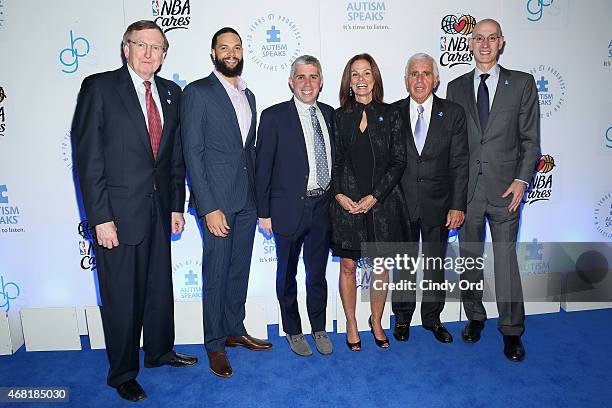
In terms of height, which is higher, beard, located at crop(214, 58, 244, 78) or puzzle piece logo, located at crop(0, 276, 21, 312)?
beard, located at crop(214, 58, 244, 78)

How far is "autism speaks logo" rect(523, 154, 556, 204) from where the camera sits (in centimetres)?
441

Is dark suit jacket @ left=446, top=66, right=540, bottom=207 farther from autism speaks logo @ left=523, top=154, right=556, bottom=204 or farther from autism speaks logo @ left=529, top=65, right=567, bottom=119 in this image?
autism speaks logo @ left=523, top=154, right=556, bottom=204

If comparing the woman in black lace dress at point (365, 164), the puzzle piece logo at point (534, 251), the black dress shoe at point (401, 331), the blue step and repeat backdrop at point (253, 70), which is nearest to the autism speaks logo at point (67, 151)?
the blue step and repeat backdrop at point (253, 70)

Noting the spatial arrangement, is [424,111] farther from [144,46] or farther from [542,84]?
[144,46]

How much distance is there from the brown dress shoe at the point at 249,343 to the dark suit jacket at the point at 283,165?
932mm

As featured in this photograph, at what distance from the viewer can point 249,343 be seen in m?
3.67

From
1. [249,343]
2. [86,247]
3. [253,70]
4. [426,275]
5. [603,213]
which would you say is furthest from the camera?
[603,213]

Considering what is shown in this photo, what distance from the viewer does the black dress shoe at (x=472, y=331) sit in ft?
12.2

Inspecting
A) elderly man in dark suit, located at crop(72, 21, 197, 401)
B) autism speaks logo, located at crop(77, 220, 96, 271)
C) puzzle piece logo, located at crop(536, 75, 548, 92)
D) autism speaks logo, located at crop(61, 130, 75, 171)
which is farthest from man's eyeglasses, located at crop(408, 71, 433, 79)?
autism speaks logo, located at crop(77, 220, 96, 271)

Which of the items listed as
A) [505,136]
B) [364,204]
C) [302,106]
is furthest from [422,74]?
[364,204]

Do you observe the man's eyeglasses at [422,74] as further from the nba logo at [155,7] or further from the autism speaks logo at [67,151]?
the autism speaks logo at [67,151]

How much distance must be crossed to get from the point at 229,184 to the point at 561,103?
3.13 meters

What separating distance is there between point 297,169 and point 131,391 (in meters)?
1.78

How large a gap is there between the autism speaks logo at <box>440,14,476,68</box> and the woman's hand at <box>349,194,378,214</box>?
5.24 ft
